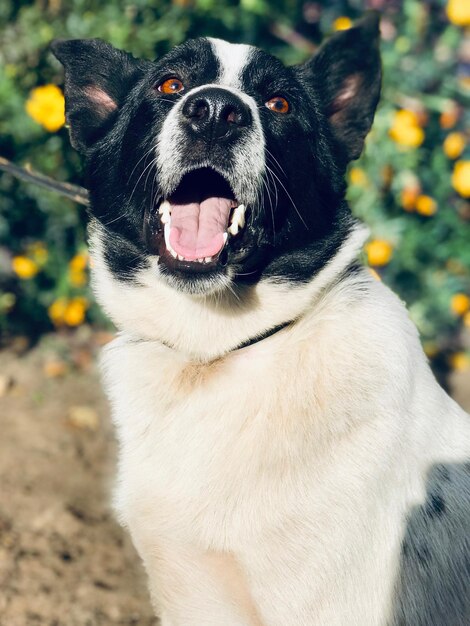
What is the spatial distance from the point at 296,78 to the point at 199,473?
1.27m

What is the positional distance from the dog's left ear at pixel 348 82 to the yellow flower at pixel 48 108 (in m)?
1.42

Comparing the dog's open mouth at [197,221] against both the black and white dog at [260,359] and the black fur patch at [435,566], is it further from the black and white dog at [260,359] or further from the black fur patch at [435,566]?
the black fur patch at [435,566]

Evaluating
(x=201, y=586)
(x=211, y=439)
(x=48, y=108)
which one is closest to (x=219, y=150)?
(x=211, y=439)

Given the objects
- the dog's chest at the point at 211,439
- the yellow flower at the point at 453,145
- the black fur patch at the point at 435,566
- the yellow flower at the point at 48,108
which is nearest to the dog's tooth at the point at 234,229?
the dog's chest at the point at 211,439

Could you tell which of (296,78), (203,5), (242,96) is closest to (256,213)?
(242,96)

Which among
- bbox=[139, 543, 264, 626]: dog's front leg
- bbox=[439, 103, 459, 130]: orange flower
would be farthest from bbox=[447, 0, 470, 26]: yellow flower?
bbox=[139, 543, 264, 626]: dog's front leg

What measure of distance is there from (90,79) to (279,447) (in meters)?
1.39

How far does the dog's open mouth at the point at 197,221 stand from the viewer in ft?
6.01

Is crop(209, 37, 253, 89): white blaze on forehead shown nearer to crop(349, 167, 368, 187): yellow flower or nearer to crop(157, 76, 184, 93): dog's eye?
crop(157, 76, 184, 93): dog's eye

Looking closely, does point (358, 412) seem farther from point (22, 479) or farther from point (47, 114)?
point (47, 114)

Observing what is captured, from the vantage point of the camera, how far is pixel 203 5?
3.49 meters

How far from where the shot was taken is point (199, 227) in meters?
1.88

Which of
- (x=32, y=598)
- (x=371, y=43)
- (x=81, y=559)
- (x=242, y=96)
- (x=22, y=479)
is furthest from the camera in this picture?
(x=22, y=479)

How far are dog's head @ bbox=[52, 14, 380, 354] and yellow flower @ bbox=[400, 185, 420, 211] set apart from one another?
58.2 inches
